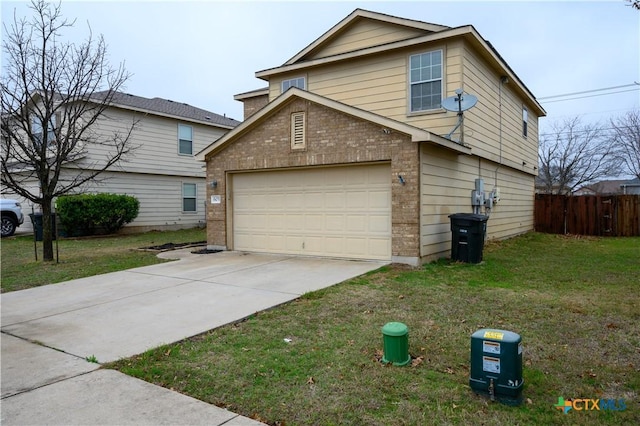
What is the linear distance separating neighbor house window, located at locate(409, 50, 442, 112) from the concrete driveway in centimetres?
466

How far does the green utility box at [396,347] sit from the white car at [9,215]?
59.2 feet

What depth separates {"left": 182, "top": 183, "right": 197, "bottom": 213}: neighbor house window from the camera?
21359 mm

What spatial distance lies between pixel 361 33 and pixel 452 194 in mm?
5750

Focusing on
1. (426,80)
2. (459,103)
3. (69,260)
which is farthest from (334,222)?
(69,260)

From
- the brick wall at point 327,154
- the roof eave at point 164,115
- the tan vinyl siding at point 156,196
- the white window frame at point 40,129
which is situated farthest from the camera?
the tan vinyl siding at point 156,196

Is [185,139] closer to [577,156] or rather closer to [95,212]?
[95,212]

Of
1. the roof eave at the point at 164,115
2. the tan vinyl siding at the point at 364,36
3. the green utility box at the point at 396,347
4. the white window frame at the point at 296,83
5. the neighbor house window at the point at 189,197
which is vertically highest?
the tan vinyl siding at the point at 364,36

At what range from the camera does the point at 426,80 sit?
11180 mm

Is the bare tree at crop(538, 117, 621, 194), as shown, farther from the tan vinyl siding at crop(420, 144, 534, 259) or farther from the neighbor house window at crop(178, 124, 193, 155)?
the neighbor house window at crop(178, 124, 193, 155)

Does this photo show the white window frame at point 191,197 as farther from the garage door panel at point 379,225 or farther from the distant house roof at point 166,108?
the garage door panel at point 379,225

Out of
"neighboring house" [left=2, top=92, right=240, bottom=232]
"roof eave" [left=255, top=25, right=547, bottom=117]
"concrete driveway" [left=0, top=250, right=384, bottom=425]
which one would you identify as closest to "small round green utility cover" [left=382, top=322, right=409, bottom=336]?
"concrete driveway" [left=0, top=250, right=384, bottom=425]

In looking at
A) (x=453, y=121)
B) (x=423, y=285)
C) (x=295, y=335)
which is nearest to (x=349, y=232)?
(x=423, y=285)

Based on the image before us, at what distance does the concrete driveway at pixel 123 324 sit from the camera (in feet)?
10.3

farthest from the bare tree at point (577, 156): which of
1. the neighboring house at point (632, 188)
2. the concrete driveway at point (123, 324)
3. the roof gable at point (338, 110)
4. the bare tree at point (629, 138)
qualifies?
the concrete driveway at point (123, 324)
